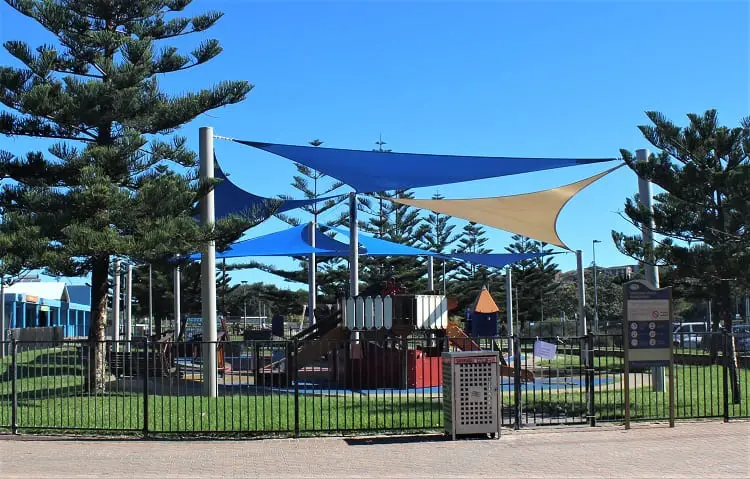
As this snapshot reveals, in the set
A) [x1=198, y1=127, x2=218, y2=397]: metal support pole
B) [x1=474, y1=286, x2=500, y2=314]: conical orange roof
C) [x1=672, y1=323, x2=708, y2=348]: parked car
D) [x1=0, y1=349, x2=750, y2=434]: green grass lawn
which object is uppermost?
[x1=198, y1=127, x2=218, y2=397]: metal support pole

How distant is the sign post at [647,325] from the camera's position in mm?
11266

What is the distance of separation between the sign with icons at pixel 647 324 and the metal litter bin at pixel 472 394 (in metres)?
2.22

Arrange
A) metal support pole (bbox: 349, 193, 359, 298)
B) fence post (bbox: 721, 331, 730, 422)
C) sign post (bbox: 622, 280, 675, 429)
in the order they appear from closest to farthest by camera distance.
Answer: sign post (bbox: 622, 280, 675, 429) < fence post (bbox: 721, 331, 730, 422) < metal support pole (bbox: 349, 193, 359, 298)

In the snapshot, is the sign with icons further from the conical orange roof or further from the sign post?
the conical orange roof

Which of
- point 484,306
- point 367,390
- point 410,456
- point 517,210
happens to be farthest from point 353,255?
point 410,456

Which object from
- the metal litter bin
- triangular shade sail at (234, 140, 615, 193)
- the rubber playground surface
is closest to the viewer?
the metal litter bin

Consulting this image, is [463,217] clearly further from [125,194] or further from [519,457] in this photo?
[519,457]

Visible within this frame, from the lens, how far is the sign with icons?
37.0 ft

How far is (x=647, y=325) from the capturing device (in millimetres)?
11352

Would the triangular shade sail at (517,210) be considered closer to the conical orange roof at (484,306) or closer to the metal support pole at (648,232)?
the metal support pole at (648,232)

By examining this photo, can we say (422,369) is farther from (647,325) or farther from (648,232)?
(647,325)

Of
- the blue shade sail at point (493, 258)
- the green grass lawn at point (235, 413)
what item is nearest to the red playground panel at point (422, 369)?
the green grass lawn at point (235, 413)

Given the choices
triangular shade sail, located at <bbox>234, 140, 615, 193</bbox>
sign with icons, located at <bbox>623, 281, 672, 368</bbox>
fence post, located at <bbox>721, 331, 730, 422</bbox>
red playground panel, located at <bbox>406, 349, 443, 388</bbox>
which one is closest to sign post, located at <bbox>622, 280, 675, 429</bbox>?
sign with icons, located at <bbox>623, 281, 672, 368</bbox>

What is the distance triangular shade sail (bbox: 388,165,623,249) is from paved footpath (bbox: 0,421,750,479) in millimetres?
9215
